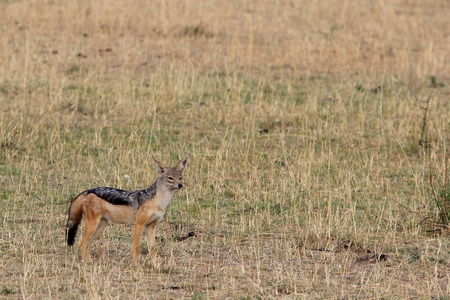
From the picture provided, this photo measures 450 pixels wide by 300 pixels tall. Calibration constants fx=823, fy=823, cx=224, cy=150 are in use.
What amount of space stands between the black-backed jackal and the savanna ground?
0.78ft

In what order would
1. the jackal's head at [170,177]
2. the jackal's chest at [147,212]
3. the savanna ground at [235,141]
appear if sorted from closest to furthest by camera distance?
the savanna ground at [235,141], the jackal's chest at [147,212], the jackal's head at [170,177]

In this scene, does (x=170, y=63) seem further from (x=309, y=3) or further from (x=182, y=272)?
(x=182, y=272)

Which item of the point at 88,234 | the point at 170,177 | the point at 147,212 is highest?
the point at 170,177

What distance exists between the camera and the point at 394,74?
17125 millimetres

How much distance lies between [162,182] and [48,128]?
219 inches

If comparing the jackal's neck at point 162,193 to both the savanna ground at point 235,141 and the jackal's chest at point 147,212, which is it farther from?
the savanna ground at point 235,141

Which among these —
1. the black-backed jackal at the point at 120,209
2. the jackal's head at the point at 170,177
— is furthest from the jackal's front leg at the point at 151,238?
the jackal's head at the point at 170,177

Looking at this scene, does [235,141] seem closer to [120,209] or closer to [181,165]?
[181,165]

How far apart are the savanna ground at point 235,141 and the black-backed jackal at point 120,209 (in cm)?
24

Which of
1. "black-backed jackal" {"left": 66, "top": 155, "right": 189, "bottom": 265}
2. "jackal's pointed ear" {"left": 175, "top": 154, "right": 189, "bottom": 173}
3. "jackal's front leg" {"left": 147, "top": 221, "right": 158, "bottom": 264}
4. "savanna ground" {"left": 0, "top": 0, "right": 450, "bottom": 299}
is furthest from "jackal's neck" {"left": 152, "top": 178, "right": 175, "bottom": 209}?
"savanna ground" {"left": 0, "top": 0, "right": 450, "bottom": 299}

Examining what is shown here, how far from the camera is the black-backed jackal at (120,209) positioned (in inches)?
293

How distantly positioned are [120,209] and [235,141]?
481cm

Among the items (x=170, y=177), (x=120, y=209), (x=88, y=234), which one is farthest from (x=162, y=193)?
(x=88, y=234)

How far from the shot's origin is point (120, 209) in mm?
7484
